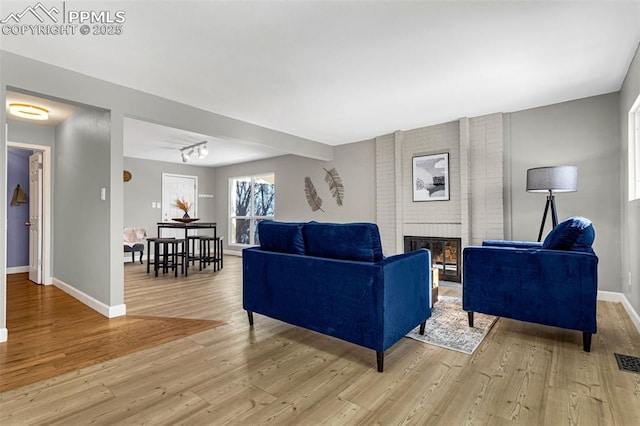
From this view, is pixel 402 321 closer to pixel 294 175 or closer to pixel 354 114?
pixel 354 114

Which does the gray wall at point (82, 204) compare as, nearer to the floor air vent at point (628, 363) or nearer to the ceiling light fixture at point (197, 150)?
the ceiling light fixture at point (197, 150)

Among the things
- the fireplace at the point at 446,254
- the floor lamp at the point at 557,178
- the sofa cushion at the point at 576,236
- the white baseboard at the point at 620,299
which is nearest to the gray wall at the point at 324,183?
the fireplace at the point at 446,254

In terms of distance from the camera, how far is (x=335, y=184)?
6027 mm

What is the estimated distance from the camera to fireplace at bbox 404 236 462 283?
4586 mm

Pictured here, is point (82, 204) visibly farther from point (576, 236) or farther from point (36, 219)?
point (576, 236)

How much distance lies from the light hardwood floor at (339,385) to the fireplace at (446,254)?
198 cm

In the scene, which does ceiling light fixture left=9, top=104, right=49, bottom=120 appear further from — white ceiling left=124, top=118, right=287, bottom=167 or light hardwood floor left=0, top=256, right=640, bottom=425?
light hardwood floor left=0, top=256, right=640, bottom=425

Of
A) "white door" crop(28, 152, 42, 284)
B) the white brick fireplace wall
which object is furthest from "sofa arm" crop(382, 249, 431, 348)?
"white door" crop(28, 152, 42, 284)

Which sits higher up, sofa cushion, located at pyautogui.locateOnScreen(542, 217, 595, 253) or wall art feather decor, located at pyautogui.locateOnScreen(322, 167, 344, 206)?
wall art feather decor, located at pyautogui.locateOnScreen(322, 167, 344, 206)

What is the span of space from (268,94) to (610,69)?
328 cm

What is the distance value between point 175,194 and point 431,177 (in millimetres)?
5980

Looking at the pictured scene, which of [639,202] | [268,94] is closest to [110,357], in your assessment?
[268,94]

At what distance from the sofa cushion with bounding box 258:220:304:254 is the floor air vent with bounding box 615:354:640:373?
2186 mm

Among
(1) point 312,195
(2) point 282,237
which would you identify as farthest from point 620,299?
(1) point 312,195
